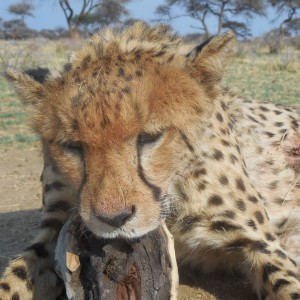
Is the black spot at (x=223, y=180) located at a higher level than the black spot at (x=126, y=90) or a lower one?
lower

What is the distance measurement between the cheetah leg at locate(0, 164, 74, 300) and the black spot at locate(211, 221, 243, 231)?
518 millimetres

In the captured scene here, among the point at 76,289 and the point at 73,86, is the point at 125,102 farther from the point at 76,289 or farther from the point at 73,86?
the point at 76,289

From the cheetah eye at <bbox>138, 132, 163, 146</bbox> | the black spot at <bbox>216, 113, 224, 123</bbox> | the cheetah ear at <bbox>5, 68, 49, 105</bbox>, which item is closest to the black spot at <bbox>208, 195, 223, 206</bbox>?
the black spot at <bbox>216, 113, 224, 123</bbox>

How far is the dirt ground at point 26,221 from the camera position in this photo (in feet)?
7.66

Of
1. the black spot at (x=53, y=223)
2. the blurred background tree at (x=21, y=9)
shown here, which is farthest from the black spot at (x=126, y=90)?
the blurred background tree at (x=21, y=9)

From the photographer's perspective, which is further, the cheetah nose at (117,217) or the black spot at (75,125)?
the black spot at (75,125)

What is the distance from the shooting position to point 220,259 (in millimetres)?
2316

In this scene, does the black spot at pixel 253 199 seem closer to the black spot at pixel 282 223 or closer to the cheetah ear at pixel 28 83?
the black spot at pixel 282 223

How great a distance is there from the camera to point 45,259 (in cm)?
223

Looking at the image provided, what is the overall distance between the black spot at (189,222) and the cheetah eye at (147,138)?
48 cm

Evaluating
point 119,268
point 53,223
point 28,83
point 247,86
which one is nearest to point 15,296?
point 53,223

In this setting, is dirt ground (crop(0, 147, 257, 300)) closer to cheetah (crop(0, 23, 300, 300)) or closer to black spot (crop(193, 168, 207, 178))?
cheetah (crop(0, 23, 300, 300))

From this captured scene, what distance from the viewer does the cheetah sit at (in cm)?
161

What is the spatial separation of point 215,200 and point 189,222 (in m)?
0.12
